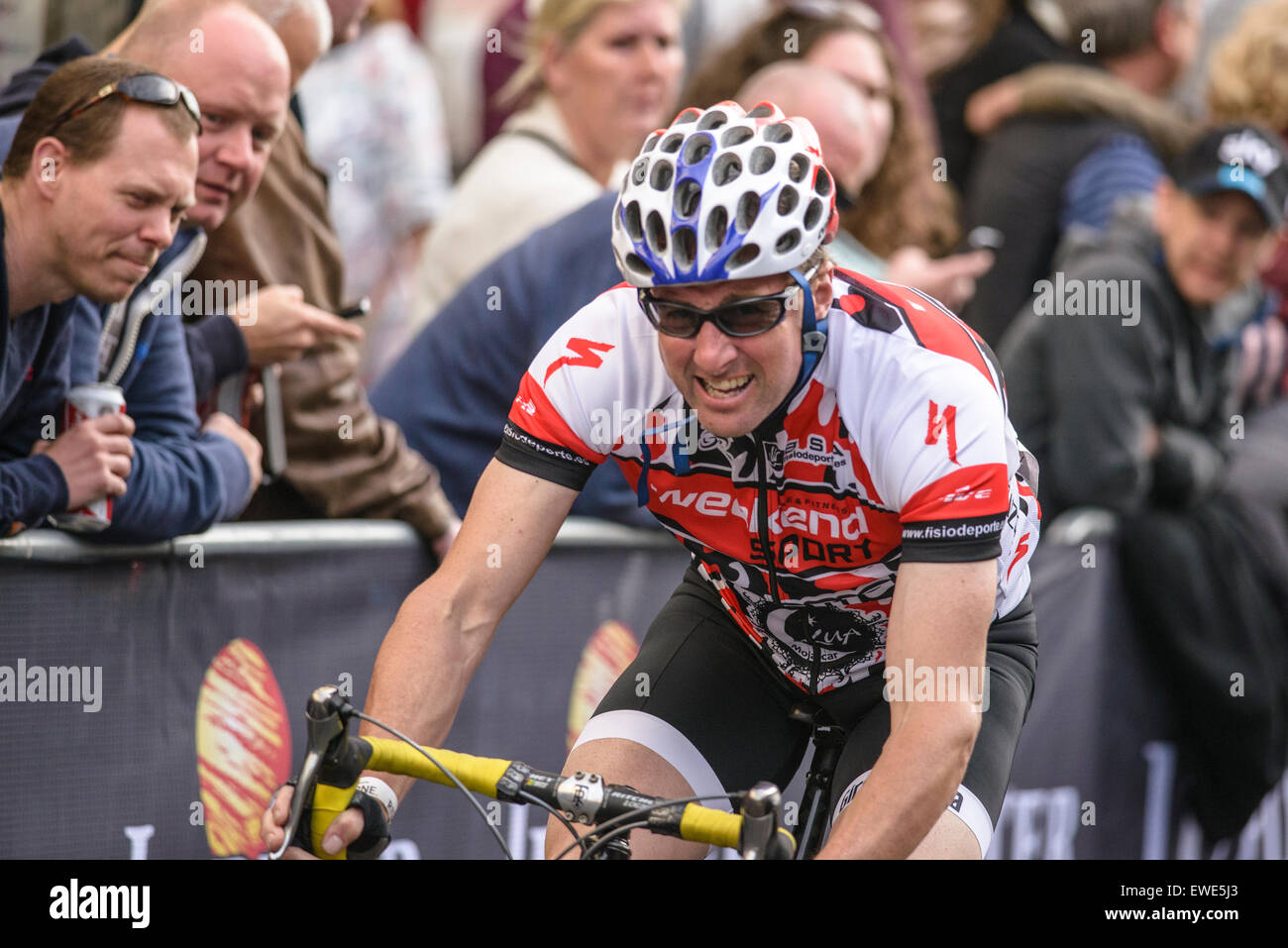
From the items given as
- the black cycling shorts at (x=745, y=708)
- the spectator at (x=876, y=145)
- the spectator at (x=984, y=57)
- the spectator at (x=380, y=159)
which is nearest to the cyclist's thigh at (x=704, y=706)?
the black cycling shorts at (x=745, y=708)

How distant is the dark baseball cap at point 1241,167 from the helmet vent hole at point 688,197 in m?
4.54

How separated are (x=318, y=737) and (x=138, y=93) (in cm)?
186

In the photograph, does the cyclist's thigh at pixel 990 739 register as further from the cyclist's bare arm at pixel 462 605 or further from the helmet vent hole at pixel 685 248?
the helmet vent hole at pixel 685 248

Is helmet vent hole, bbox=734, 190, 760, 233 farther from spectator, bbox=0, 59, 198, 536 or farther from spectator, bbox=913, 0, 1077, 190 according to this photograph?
spectator, bbox=913, 0, 1077, 190

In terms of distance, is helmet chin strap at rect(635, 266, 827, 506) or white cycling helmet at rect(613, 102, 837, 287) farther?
helmet chin strap at rect(635, 266, 827, 506)

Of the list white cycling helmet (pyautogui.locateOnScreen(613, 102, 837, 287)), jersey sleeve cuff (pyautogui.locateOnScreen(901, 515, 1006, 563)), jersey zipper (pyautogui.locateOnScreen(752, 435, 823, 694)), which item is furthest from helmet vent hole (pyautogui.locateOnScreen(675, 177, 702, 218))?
jersey sleeve cuff (pyautogui.locateOnScreen(901, 515, 1006, 563))

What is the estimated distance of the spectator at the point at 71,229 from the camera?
156 inches

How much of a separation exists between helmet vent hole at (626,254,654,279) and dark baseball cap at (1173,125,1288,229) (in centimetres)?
462

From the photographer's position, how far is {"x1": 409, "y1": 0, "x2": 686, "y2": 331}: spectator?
20.4 ft

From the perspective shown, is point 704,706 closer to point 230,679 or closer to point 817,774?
point 817,774

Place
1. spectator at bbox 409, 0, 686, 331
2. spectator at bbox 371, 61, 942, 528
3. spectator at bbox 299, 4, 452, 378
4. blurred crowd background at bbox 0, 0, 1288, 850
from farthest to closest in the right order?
spectator at bbox 299, 4, 452, 378 < spectator at bbox 409, 0, 686, 331 < spectator at bbox 371, 61, 942, 528 < blurred crowd background at bbox 0, 0, 1288, 850

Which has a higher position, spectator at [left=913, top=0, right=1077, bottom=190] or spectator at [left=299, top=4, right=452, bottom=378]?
spectator at [left=913, top=0, right=1077, bottom=190]
